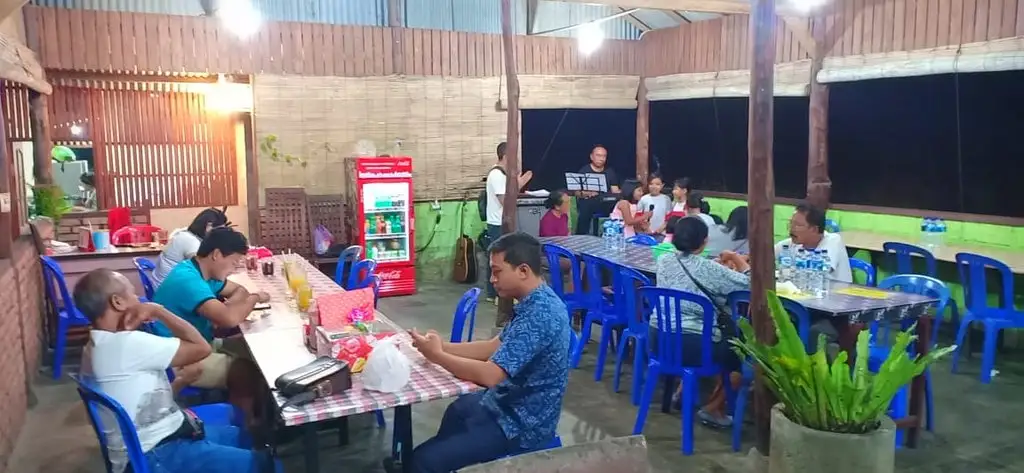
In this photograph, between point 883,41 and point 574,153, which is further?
point 574,153

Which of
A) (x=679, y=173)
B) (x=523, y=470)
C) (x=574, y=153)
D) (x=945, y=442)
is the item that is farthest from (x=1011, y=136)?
(x=523, y=470)

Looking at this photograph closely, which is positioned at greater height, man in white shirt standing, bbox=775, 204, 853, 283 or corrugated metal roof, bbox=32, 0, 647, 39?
corrugated metal roof, bbox=32, 0, 647, 39

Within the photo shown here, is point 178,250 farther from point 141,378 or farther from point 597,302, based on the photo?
point 597,302

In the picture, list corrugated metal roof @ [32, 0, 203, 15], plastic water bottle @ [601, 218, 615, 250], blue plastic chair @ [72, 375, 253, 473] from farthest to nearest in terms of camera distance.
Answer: corrugated metal roof @ [32, 0, 203, 15]
plastic water bottle @ [601, 218, 615, 250]
blue plastic chair @ [72, 375, 253, 473]

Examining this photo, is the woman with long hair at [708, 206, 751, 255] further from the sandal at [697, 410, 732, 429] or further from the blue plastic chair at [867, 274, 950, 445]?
the sandal at [697, 410, 732, 429]

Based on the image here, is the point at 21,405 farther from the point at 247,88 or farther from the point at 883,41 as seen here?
the point at 883,41

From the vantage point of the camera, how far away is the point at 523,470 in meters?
1.96

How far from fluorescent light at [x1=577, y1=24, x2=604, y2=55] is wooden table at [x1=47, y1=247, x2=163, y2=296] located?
5.56 m

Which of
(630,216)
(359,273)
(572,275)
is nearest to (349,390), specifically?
(359,273)

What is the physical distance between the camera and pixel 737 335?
4363 millimetres

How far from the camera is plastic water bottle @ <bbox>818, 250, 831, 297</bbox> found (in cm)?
441

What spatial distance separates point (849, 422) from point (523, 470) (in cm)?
177

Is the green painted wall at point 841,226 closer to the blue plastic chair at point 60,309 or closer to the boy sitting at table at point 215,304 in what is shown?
the blue plastic chair at point 60,309

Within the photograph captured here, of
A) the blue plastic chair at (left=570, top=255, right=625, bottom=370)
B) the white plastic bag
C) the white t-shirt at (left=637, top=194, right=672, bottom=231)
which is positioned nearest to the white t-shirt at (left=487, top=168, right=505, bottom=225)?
the white t-shirt at (left=637, top=194, right=672, bottom=231)
